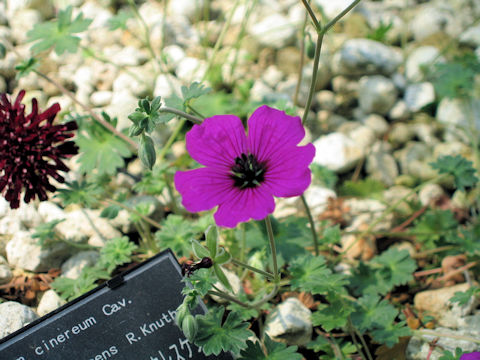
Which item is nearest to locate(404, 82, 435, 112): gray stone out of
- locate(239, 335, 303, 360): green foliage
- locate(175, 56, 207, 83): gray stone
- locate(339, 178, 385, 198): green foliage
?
locate(339, 178, 385, 198): green foliage

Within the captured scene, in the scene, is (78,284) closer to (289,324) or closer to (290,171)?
(289,324)

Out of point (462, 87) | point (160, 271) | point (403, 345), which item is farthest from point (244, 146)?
point (462, 87)

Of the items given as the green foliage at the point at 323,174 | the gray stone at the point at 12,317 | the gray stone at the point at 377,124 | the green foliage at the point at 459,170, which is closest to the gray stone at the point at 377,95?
the gray stone at the point at 377,124

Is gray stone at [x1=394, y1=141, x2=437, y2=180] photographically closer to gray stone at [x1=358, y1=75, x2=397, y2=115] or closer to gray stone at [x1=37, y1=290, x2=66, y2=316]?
gray stone at [x1=358, y1=75, x2=397, y2=115]

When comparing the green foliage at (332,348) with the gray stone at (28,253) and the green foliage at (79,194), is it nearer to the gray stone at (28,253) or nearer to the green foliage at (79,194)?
the green foliage at (79,194)

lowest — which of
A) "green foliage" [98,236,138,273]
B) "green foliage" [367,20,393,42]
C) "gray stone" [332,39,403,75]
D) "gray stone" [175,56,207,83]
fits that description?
"green foliage" [98,236,138,273]

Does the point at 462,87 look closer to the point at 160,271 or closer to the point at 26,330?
the point at 160,271

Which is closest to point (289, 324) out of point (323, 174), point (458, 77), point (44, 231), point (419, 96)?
point (323, 174)
